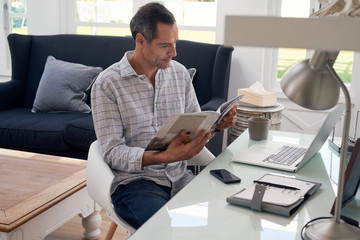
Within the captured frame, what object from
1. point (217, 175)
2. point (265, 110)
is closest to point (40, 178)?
point (217, 175)

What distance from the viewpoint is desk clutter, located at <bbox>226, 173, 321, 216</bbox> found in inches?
47.8

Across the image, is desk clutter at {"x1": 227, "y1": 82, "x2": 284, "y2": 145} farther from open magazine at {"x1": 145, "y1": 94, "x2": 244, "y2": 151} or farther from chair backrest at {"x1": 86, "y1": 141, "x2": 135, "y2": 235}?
chair backrest at {"x1": 86, "y1": 141, "x2": 135, "y2": 235}

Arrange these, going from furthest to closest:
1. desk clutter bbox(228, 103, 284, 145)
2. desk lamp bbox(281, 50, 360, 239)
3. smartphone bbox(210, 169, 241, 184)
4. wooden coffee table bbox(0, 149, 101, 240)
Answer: desk clutter bbox(228, 103, 284, 145) < wooden coffee table bbox(0, 149, 101, 240) < smartphone bbox(210, 169, 241, 184) < desk lamp bbox(281, 50, 360, 239)

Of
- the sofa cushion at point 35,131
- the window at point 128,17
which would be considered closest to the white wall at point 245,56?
the window at point 128,17

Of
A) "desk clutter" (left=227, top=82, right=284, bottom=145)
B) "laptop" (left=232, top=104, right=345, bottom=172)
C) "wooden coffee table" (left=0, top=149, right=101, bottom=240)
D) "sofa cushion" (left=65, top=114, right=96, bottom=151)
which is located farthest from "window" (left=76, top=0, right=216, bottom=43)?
"laptop" (left=232, top=104, right=345, bottom=172)

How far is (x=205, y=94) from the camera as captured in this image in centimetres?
343

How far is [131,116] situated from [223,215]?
29.2 inches

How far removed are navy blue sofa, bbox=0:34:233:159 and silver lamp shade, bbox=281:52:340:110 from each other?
1740 mm

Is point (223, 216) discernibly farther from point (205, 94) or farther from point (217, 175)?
point (205, 94)

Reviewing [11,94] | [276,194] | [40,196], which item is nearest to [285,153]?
[276,194]

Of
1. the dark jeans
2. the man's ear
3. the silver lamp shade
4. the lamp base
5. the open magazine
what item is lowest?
the dark jeans

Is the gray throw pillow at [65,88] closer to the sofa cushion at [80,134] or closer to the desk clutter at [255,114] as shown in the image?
the sofa cushion at [80,134]

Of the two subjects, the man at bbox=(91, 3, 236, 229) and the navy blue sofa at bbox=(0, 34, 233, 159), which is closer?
the man at bbox=(91, 3, 236, 229)

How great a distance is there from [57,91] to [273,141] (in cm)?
208
